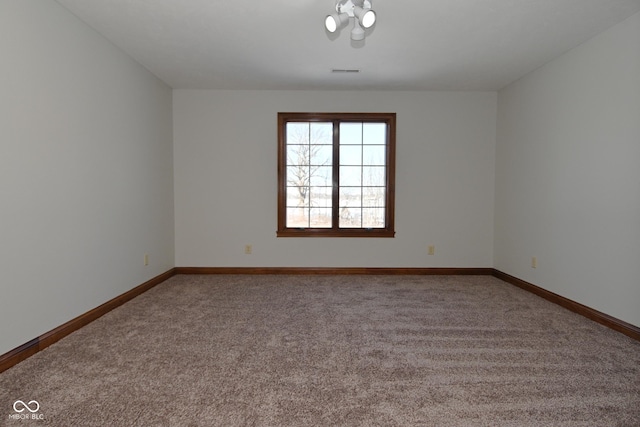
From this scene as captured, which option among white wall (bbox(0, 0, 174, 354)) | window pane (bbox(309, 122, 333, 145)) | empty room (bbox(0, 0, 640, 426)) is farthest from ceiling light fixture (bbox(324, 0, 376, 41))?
window pane (bbox(309, 122, 333, 145))

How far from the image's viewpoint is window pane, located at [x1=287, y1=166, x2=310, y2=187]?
15.6ft

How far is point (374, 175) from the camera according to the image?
188 inches

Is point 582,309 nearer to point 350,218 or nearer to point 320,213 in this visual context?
point 350,218

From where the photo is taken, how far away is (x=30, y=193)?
7.36 feet

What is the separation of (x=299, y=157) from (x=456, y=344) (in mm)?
3131

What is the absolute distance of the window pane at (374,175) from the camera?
476 centimetres

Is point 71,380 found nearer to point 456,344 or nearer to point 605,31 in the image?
point 456,344

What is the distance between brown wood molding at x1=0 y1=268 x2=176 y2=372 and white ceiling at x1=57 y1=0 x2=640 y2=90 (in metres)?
2.39

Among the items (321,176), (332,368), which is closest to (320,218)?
(321,176)

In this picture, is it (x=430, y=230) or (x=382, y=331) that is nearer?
(x=382, y=331)

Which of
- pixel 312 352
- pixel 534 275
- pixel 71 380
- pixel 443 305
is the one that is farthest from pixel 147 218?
pixel 534 275

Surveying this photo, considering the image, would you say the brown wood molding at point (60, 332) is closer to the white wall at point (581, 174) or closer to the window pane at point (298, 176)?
the window pane at point (298, 176)

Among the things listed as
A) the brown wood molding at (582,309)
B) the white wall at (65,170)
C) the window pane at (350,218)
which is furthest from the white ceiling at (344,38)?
the brown wood molding at (582,309)

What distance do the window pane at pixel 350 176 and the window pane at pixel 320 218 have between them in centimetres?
44
